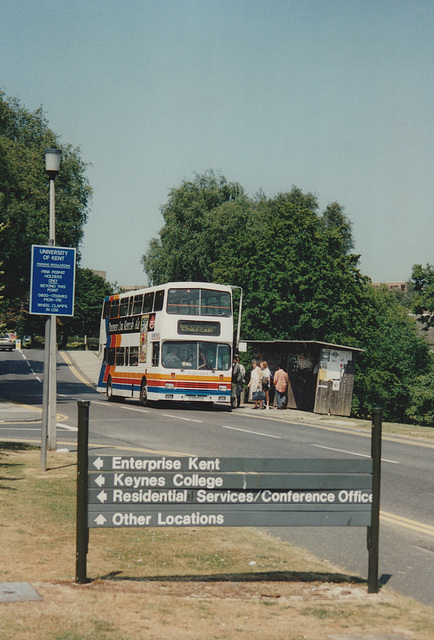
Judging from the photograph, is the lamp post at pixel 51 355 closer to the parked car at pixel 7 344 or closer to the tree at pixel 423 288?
the tree at pixel 423 288

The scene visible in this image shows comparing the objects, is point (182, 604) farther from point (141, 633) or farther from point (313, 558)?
point (313, 558)

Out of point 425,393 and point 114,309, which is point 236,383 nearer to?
point 114,309

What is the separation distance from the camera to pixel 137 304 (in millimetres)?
30953

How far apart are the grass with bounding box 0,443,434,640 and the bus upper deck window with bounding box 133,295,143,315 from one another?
21.8 m

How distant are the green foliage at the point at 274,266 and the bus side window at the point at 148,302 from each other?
1862 centimetres

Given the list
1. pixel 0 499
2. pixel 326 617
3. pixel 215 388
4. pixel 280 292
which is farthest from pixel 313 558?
pixel 280 292

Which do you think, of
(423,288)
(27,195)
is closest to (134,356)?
(27,195)

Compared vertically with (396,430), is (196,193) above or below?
above

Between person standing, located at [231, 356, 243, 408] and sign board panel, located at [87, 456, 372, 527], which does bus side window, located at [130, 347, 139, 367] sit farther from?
sign board panel, located at [87, 456, 372, 527]

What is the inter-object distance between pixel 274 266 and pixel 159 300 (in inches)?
845

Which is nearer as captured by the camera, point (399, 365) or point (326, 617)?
point (326, 617)

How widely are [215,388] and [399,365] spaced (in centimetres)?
4178

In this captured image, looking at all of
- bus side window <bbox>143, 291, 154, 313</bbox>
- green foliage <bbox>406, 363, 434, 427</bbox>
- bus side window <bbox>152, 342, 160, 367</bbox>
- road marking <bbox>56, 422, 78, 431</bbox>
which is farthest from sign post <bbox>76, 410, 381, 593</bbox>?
green foliage <bbox>406, 363, 434, 427</bbox>

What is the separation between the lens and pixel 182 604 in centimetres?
554
